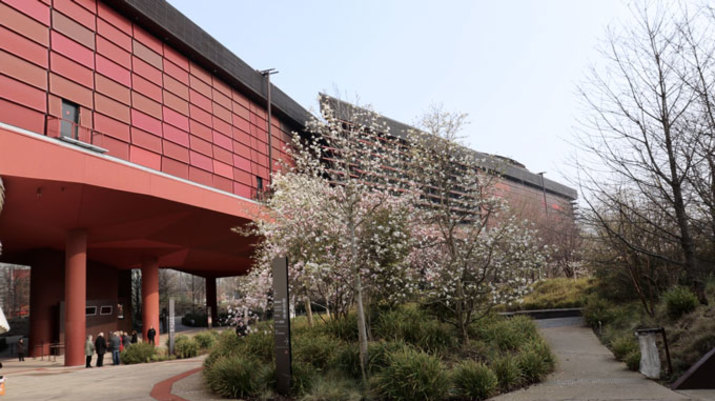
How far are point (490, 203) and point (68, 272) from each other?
16.9 meters

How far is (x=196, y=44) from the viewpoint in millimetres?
25562

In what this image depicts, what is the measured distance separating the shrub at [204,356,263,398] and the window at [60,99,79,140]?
11359mm

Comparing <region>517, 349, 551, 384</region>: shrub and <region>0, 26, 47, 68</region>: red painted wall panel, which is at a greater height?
<region>0, 26, 47, 68</region>: red painted wall panel

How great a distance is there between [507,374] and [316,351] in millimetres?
4332

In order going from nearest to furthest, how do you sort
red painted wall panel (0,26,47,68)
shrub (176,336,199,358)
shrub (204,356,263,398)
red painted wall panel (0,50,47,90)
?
shrub (204,356,263,398) → red painted wall panel (0,50,47,90) → red painted wall panel (0,26,47,68) → shrub (176,336,199,358)

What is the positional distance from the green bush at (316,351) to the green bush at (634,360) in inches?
251

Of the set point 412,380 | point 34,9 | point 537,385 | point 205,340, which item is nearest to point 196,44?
point 34,9

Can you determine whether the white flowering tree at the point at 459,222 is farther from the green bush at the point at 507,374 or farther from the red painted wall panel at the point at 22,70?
the red painted wall panel at the point at 22,70

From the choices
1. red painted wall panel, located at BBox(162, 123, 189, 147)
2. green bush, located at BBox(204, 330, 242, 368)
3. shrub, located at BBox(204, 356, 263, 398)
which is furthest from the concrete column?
shrub, located at BBox(204, 356, 263, 398)

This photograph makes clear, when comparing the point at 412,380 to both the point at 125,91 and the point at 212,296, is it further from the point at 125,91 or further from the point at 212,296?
the point at 212,296

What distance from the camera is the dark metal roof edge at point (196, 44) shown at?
22.2m

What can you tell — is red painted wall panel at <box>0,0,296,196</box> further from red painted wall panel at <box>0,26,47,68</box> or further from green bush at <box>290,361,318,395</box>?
green bush at <box>290,361,318,395</box>

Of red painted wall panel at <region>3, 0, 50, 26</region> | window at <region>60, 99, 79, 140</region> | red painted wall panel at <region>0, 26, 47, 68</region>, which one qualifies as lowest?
window at <region>60, 99, 79, 140</region>

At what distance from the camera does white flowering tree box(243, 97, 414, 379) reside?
11906 millimetres
